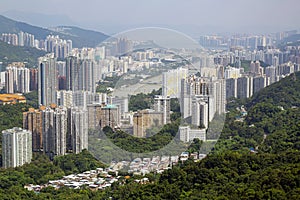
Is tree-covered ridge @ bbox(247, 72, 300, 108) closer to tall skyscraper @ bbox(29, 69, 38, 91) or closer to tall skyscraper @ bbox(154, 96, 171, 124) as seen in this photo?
tall skyscraper @ bbox(29, 69, 38, 91)

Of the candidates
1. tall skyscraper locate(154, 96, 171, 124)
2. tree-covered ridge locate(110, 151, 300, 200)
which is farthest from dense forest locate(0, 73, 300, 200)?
tall skyscraper locate(154, 96, 171, 124)

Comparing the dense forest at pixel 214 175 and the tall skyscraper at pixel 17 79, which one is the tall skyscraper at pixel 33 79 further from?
the dense forest at pixel 214 175

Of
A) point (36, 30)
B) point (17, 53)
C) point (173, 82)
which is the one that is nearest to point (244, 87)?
point (173, 82)

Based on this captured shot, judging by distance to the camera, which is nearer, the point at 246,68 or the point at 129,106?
the point at 129,106

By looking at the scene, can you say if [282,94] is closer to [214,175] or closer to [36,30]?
[214,175]

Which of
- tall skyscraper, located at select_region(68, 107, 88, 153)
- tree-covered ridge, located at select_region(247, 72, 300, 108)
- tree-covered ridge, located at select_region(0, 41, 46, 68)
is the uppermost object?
tree-covered ridge, located at select_region(0, 41, 46, 68)

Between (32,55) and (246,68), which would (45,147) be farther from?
(32,55)

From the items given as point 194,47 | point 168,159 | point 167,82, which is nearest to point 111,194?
point 168,159

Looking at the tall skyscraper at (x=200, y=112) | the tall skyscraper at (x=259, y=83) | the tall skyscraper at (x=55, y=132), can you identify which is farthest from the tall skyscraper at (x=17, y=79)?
the tall skyscraper at (x=200, y=112)
